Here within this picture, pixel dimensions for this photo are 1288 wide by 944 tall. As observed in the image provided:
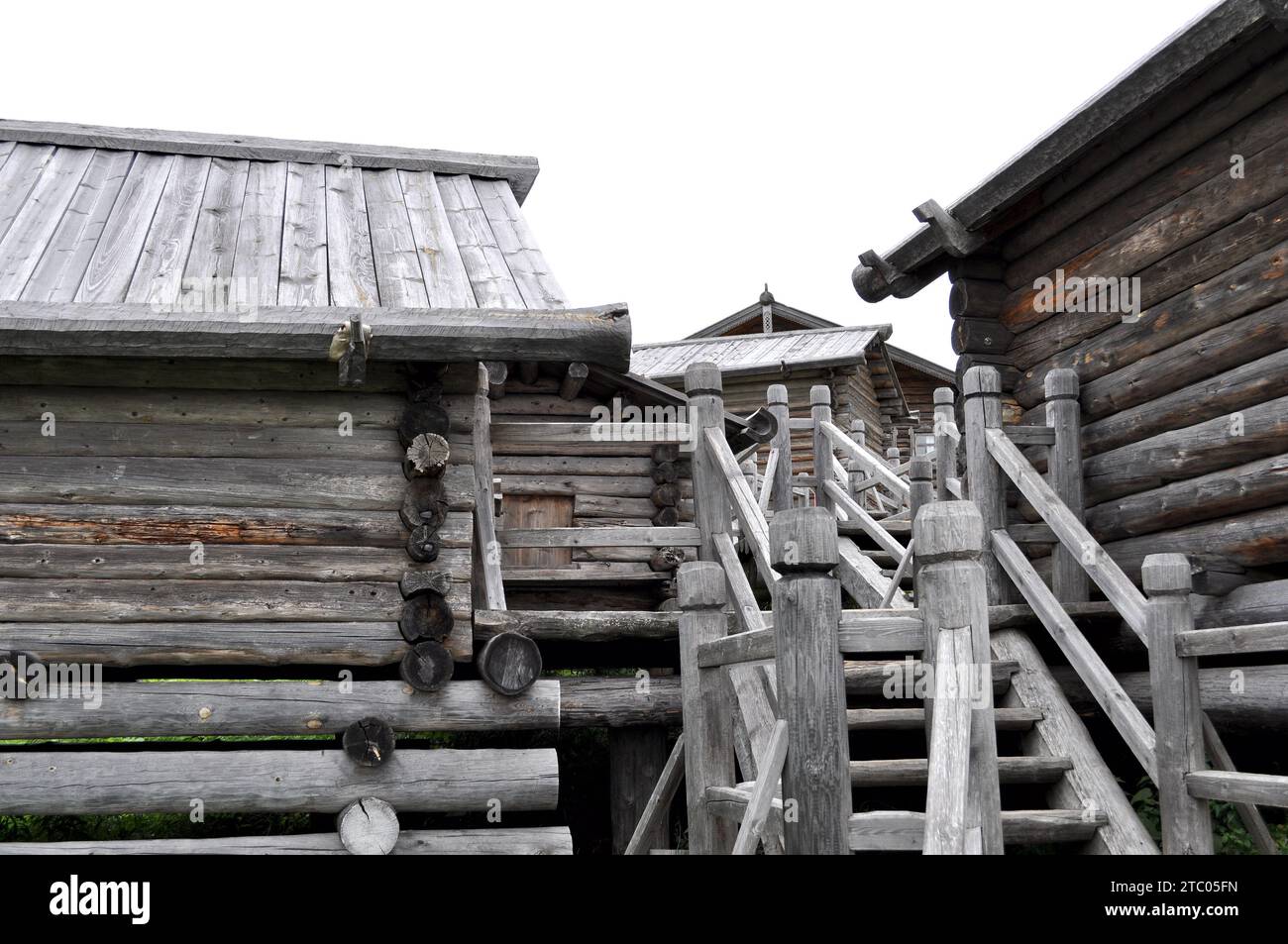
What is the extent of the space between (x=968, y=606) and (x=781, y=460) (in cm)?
594

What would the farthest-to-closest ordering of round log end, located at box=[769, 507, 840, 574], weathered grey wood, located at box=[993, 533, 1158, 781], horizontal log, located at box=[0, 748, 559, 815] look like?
horizontal log, located at box=[0, 748, 559, 815]
weathered grey wood, located at box=[993, 533, 1158, 781]
round log end, located at box=[769, 507, 840, 574]

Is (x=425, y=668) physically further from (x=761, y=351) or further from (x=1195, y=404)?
(x=761, y=351)

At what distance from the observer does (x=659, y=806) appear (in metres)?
6.43

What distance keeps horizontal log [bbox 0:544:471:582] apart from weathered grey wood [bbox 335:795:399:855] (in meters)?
1.09

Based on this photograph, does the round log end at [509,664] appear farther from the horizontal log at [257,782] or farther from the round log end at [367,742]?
the round log end at [367,742]

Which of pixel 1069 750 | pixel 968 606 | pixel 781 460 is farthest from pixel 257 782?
pixel 781 460

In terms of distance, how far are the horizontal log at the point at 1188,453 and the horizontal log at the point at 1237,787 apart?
1651 millimetres

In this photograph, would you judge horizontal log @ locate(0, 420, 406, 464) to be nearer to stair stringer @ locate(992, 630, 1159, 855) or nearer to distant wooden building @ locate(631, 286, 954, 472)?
stair stringer @ locate(992, 630, 1159, 855)

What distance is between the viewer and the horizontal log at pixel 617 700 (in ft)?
27.0

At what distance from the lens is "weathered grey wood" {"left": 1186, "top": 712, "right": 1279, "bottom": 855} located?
5117mm

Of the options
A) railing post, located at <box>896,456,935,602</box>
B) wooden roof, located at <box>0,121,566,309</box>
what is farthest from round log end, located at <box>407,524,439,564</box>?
railing post, located at <box>896,456,935,602</box>
